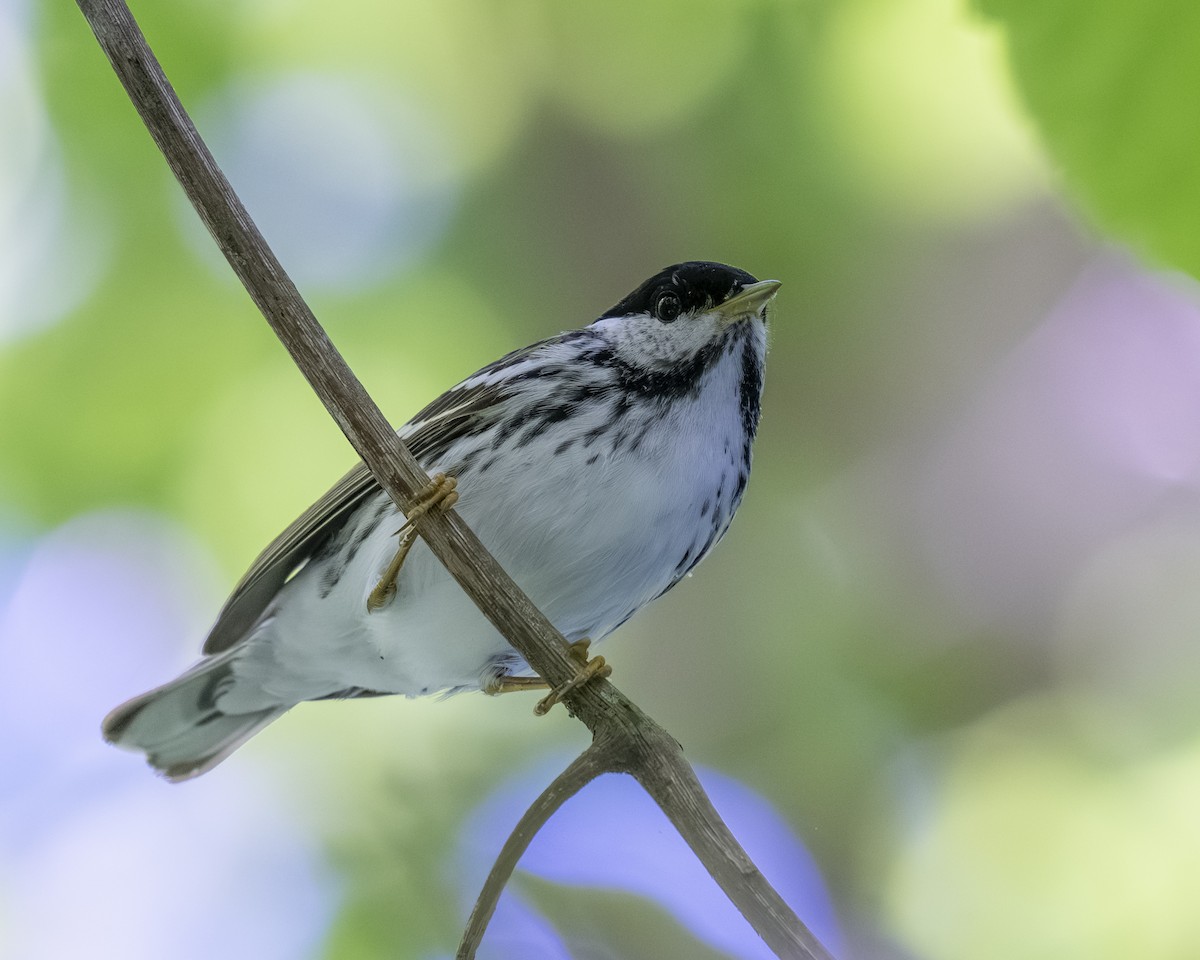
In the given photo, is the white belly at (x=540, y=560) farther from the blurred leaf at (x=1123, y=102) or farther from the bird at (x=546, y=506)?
the blurred leaf at (x=1123, y=102)

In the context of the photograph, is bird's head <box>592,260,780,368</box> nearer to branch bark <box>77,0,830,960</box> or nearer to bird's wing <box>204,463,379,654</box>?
bird's wing <box>204,463,379,654</box>

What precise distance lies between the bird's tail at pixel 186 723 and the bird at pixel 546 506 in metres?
0.05

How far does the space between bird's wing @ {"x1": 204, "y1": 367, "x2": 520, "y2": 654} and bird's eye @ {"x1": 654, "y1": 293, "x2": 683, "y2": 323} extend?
37 centimetres

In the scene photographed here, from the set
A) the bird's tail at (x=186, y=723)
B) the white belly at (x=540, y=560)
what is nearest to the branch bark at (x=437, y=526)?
the white belly at (x=540, y=560)

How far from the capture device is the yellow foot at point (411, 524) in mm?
1595

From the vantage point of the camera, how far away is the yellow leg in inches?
61.7

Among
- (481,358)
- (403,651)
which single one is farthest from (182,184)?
(481,358)

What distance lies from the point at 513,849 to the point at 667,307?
1614mm

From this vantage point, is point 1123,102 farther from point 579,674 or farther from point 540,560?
point 540,560

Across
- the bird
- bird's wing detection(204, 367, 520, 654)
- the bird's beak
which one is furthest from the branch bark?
the bird's beak

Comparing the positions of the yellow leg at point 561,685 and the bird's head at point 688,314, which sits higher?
the bird's head at point 688,314

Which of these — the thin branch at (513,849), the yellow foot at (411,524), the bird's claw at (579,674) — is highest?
the yellow foot at (411,524)

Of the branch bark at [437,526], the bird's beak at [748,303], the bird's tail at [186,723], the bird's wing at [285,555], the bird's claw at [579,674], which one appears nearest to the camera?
the branch bark at [437,526]

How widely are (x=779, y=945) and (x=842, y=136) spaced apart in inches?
122
